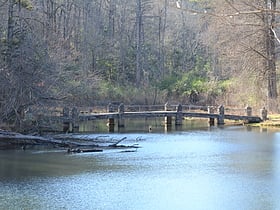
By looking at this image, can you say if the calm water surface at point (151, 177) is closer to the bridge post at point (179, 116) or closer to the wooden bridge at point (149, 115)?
the wooden bridge at point (149, 115)

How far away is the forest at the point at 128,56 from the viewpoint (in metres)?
25.6

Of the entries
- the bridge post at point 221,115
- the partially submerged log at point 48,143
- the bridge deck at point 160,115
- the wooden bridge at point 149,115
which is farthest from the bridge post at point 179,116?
the partially submerged log at point 48,143

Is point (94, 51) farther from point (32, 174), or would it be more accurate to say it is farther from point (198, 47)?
point (32, 174)

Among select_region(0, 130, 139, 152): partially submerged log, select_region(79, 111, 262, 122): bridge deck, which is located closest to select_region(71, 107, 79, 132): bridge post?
select_region(79, 111, 262, 122): bridge deck

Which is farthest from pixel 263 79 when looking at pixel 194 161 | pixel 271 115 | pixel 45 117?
pixel 194 161

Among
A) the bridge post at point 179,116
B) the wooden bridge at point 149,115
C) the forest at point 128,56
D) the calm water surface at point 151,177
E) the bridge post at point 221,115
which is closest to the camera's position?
the calm water surface at point 151,177

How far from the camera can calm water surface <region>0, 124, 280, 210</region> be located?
1295 centimetres

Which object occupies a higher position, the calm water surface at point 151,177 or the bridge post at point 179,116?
the bridge post at point 179,116

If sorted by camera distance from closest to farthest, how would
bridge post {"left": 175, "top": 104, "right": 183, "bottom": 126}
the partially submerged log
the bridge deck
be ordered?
the partially submerged log
the bridge deck
bridge post {"left": 175, "top": 104, "right": 183, "bottom": 126}

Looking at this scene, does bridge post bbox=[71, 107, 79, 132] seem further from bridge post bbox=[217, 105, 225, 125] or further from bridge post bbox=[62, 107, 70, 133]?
bridge post bbox=[217, 105, 225, 125]

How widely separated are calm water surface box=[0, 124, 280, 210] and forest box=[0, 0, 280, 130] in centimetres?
455

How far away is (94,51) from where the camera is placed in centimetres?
4972

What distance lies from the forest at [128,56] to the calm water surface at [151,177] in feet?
14.9

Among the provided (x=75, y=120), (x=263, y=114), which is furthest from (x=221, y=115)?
(x=75, y=120)
